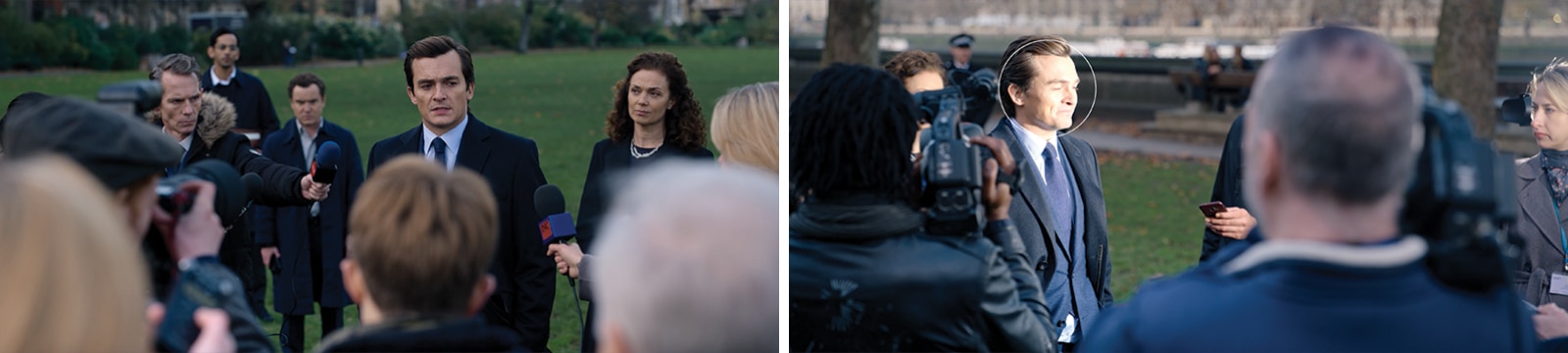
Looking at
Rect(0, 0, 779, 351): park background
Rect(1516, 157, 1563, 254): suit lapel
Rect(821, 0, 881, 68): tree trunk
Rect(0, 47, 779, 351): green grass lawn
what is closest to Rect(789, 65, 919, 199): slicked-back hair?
Rect(1516, 157, 1563, 254): suit lapel

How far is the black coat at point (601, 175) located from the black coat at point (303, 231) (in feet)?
5.16

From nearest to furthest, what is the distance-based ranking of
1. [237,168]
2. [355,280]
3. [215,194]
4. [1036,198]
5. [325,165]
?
[355,280], [215,194], [1036,198], [325,165], [237,168]

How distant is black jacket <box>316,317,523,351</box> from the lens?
209 centimetres

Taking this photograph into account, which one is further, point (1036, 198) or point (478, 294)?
point (1036, 198)

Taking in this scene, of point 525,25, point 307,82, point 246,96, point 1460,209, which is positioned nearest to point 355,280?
point 1460,209

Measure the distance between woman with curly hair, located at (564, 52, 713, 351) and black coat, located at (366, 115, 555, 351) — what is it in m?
0.28

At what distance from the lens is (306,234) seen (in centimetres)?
620

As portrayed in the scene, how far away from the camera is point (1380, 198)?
1.99m

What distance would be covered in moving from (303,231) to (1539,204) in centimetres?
487

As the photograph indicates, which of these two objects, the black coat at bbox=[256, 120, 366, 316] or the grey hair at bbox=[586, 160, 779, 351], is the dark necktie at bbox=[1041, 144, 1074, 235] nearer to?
the grey hair at bbox=[586, 160, 779, 351]

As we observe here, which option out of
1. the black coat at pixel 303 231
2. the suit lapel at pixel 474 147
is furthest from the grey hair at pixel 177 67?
the suit lapel at pixel 474 147

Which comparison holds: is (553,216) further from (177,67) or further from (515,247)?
(177,67)

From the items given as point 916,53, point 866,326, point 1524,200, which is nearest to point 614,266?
point 866,326

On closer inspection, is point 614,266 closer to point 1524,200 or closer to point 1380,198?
point 1380,198
